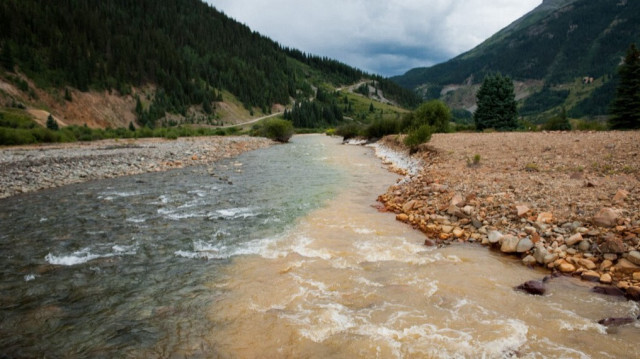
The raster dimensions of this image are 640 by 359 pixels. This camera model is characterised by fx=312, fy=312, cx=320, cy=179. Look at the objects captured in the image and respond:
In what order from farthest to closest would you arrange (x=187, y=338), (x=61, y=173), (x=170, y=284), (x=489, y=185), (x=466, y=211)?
(x=61, y=173) → (x=489, y=185) → (x=466, y=211) → (x=170, y=284) → (x=187, y=338)

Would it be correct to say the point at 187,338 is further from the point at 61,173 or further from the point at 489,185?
the point at 61,173

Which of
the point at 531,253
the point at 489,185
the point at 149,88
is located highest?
the point at 149,88

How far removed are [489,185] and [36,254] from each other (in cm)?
1568

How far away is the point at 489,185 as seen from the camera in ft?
42.3

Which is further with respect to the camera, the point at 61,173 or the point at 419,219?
the point at 61,173

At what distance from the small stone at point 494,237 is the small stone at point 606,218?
2.21 meters

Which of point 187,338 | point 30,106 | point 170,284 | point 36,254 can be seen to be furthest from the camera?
point 30,106

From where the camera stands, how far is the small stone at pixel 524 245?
8.27 metres

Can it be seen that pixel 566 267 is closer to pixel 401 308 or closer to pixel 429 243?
pixel 429 243

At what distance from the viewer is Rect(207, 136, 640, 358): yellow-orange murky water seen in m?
5.12

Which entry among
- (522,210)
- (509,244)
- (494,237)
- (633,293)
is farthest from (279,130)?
(633,293)

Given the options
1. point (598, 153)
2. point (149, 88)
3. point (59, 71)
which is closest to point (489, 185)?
point (598, 153)

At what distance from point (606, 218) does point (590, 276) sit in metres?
2.09

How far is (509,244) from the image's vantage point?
337 inches
